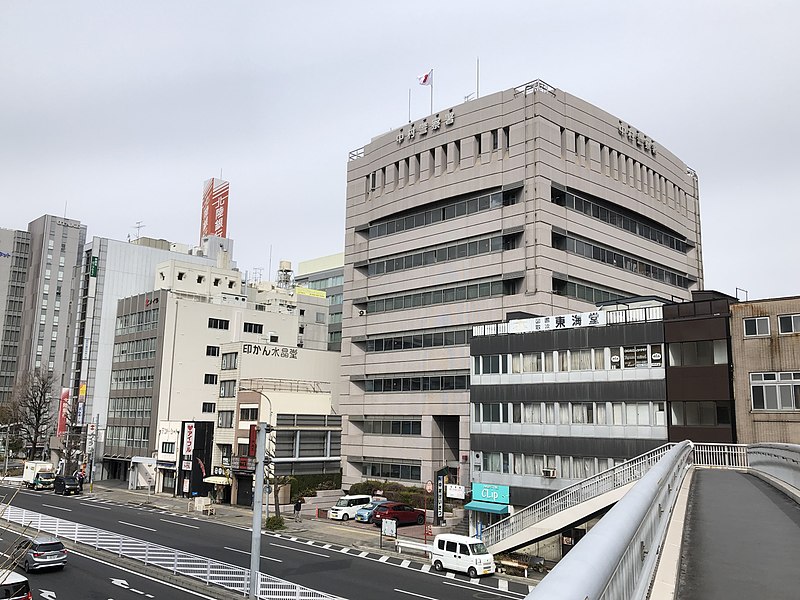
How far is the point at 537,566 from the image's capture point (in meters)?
39.9

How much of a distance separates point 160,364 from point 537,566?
65103 millimetres

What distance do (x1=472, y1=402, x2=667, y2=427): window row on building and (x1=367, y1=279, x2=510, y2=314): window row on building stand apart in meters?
15.0

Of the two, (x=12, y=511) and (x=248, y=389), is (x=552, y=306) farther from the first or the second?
(x=12, y=511)

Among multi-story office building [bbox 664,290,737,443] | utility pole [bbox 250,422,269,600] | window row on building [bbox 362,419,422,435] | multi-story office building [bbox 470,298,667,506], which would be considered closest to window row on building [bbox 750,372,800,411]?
multi-story office building [bbox 664,290,737,443]

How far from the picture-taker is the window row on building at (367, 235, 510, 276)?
66438mm

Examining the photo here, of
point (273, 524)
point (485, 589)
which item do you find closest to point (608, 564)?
point (485, 589)

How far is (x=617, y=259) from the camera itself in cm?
7225

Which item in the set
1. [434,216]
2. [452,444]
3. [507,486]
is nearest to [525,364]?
[507,486]

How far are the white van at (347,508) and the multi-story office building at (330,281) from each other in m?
66.5

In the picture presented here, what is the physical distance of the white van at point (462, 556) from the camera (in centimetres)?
3719

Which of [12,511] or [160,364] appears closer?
[12,511]

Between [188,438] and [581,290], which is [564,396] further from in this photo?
[188,438]

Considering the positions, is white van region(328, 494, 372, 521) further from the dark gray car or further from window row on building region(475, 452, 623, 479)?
the dark gray car

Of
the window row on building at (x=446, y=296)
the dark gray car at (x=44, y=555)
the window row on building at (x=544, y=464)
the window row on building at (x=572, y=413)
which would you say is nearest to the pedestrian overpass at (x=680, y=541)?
the window row on building at (x=572, y=413)
